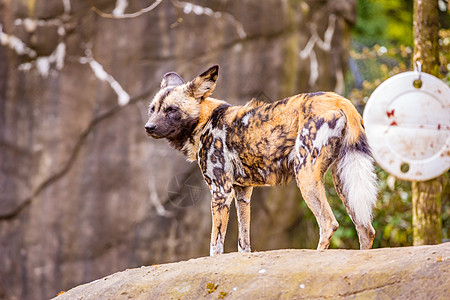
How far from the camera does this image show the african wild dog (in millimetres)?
3764

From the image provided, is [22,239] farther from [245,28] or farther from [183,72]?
[245,28]

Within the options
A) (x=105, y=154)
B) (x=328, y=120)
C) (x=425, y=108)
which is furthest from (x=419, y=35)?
(x=105, y=154)

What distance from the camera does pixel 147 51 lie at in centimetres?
765

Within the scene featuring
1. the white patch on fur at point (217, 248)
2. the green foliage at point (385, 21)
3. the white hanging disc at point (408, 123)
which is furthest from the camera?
the green foliage at point (385, 21)

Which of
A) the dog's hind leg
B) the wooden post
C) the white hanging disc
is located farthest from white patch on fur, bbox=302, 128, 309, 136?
the wooden post

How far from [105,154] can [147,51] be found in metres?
1.34

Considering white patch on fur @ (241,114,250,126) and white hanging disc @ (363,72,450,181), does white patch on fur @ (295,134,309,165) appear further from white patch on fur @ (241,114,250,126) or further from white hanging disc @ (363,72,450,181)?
white hanging disc @ (363,72,450,181)

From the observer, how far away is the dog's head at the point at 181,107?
431cm

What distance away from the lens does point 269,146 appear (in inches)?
159

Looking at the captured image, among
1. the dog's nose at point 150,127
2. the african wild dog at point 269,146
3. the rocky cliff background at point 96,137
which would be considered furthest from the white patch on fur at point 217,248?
the rocky cliff background at point 96,137

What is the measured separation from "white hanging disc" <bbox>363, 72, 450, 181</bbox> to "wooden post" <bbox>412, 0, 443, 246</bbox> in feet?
1.65

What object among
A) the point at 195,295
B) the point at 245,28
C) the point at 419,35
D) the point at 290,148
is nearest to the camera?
the point at 195,295

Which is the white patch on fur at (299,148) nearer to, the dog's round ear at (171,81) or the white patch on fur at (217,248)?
the white patch on fur at (217,248)

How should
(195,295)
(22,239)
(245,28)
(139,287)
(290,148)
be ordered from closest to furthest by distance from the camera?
1. (195,295)
2. (139,287)
3. (290,148)
4. (22,239)
5. (245,28)
